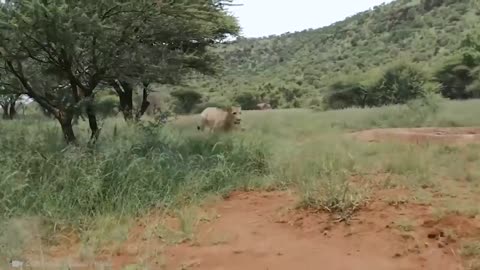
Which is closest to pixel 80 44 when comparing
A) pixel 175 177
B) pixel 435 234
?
pixel 175 177

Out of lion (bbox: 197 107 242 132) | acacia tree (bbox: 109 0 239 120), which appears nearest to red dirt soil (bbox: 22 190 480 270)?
acacia tree (bbox: 109 0 239 120)

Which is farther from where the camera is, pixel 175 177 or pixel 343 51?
pixel 343 51

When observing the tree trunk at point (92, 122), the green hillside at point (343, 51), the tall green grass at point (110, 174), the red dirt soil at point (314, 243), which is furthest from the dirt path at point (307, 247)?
the green hillside at point (343, 51)

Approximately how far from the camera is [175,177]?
684 centimetres

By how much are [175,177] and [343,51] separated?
3299 cm

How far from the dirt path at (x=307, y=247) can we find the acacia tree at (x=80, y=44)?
3.18 m

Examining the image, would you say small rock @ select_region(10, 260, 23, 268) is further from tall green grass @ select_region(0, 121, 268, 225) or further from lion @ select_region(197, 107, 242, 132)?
lion @ select_region(197, 107, 242, 132)

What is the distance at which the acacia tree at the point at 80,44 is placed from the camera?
7.05 m

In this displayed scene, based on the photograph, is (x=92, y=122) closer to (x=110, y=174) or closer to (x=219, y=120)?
(x=110, y=174)

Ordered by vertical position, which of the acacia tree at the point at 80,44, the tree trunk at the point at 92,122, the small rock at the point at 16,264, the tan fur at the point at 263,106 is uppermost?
the acacia tree at the point at 80,44

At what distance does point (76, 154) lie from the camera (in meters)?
6.59

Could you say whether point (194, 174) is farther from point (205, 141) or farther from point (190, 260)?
point (190, 260)

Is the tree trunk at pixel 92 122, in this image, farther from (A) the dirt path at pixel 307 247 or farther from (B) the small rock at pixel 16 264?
(B) the small rock at pixel 16 264

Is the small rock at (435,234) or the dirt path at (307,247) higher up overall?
the small rock at (435,234)
